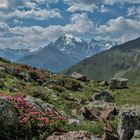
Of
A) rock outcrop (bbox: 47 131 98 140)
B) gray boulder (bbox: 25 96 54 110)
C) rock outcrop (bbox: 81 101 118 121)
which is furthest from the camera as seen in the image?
rock outcrop (bbox: 81 101 118 121)

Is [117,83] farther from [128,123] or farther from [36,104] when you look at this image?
[128,123]

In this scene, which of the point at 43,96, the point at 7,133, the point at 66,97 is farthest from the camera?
the point at 66,97

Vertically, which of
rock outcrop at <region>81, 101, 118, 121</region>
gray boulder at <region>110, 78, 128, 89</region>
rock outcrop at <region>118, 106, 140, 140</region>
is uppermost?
gray boulder at <region>110, 78, 128, 89</region>

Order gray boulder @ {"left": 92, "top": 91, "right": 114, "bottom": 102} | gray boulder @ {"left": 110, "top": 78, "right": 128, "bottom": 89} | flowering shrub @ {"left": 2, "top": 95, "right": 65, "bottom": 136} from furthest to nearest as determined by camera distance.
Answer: gray boulder @ {"left": 110, "top": 78, "right": 128, "bottom": 89} → gray boulder @ {"left": 92, "top": 91, "right": 114, "bottom": 102} → flowering shrub @ {"left": 2, "top": 95, "right": 65, "bottom": 136}

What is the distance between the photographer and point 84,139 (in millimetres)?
15180

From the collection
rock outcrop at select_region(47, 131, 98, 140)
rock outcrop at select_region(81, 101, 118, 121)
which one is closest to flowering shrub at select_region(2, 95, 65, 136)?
rock outcrop at select_region(47, 131, 98, 140)

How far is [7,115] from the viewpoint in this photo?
1648cm

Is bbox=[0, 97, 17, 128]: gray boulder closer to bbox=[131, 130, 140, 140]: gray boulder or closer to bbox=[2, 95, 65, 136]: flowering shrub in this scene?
bbox=[2, 95, 65, 136]: flowering shrub

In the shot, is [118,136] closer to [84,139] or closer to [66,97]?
[84,139]

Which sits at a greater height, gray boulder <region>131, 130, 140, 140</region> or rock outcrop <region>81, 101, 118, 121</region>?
rock outcrop <region>81, 101, 118, 121</region>

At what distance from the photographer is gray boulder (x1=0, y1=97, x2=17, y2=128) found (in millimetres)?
16297

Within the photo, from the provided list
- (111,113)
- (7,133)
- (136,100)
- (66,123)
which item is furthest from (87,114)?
(136,100)

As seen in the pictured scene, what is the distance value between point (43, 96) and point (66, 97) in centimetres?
633

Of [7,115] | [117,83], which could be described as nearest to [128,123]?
[7,115]
